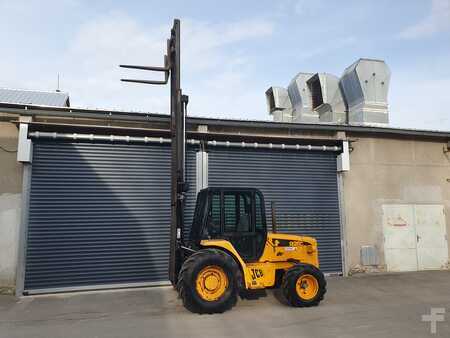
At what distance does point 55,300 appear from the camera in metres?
7.74

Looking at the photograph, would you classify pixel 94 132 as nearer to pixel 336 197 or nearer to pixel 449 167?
pixel 336 197

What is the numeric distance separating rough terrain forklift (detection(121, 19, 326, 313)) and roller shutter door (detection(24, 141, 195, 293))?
6.75ft

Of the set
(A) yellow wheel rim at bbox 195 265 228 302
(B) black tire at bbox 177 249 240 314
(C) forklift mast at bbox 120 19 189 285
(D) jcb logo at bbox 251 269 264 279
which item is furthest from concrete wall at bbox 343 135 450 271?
(C) forklift mast at bbox 120 19 189 285

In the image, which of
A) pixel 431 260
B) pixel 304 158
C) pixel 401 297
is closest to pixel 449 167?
pixel 431 260

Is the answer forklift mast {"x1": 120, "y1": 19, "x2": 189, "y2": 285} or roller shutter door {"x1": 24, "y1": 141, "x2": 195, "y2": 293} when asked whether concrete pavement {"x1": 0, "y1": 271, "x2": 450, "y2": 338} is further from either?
forklift mast {"x1": 120, "y1": 19, "x2": 189, "y2": 285}

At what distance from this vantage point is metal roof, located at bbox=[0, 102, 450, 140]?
856 cm

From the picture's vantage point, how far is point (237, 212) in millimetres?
6973

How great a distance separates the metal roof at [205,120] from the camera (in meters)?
8.56

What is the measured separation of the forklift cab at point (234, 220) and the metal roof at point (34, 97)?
602 cm

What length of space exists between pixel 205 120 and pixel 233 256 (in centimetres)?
426

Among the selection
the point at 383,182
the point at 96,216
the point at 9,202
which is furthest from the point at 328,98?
the point at 9,202

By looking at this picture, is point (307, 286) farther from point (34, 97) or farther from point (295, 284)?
point (34, 97)

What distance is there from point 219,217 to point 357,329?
297 centimetres

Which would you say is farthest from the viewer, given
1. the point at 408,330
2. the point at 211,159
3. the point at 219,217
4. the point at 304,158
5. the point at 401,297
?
the point at 304,158
